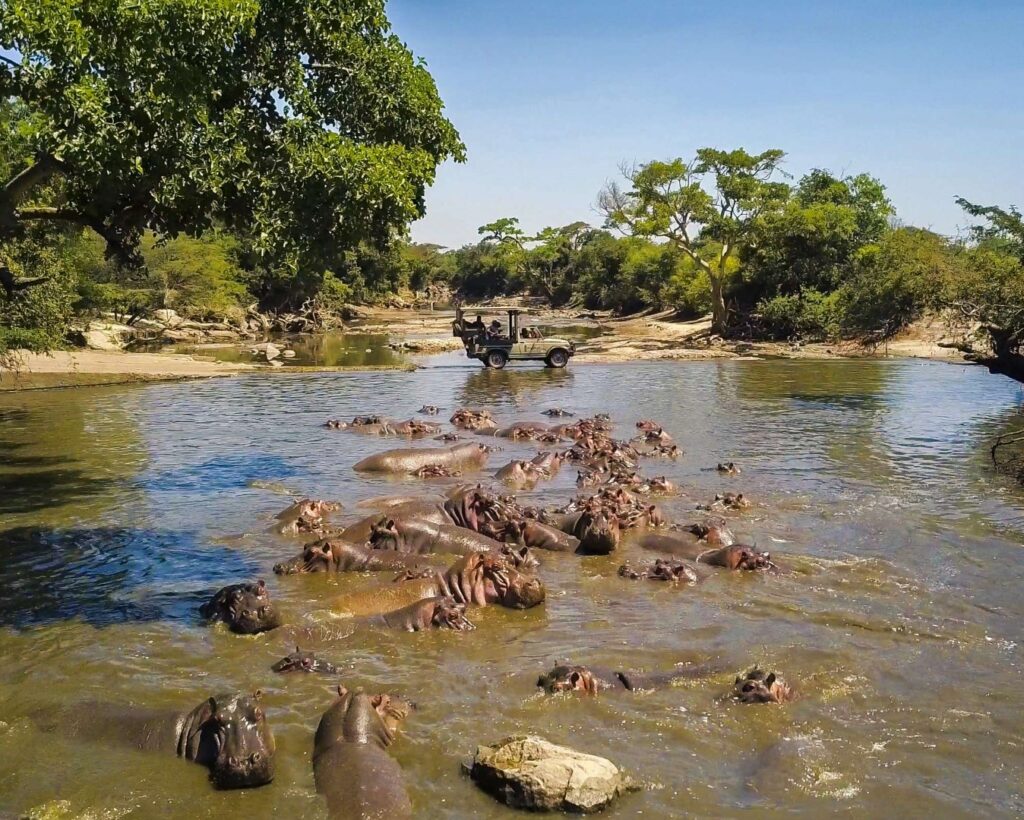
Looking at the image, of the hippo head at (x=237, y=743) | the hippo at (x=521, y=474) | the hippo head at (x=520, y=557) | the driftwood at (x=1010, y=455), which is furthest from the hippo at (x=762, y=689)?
the driftwood at (x=1010, y=455)

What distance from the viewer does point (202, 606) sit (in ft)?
33.5

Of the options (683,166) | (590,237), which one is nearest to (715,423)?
(683,166)

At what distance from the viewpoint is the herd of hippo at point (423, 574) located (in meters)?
6.92

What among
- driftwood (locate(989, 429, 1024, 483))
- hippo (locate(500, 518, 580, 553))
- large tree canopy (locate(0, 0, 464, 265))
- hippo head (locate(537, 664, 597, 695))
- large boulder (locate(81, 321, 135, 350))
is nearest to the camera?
hippo head (locate(537, 664, 597, 695))

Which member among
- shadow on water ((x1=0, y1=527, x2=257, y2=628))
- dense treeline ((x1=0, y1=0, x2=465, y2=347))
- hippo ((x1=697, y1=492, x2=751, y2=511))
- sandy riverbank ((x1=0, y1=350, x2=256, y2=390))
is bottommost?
shadow on water ((x1=0, y1=527, x2=257, y2=628))

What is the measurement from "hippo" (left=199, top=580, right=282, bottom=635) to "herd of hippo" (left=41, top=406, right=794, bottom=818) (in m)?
0.01

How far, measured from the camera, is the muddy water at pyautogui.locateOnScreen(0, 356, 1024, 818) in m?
6.84

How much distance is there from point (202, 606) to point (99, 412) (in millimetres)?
16800

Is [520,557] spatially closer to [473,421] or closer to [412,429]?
[412,429]

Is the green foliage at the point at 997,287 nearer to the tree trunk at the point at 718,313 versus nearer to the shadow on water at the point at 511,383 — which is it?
the shadow on water at the point at 511,383

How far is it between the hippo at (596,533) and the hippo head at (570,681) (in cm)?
417

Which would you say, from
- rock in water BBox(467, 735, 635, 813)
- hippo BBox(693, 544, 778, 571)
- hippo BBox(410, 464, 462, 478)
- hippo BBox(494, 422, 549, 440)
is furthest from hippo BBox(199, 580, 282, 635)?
hippo BBox(494, 422, 549, 440)

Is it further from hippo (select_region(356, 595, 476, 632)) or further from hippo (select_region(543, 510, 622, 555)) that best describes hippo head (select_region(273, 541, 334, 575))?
hippo (select_region(543, 510, 622, 555))

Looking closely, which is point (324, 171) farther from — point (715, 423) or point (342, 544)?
point (715, 423)
